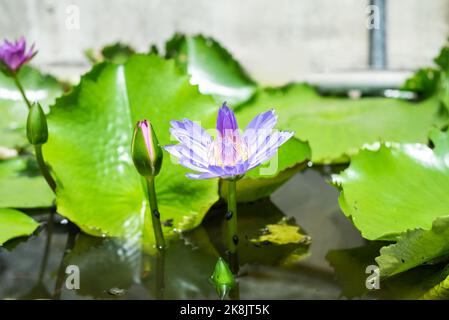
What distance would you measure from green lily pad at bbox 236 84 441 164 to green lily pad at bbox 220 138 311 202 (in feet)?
0.97

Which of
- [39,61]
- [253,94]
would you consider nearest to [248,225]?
[253,94]

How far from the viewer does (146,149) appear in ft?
3.12

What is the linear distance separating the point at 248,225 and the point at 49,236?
438 mm

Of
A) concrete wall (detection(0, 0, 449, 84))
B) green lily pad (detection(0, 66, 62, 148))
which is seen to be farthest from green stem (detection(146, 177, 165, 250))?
concrete wall (detection(0, 0, 449, 84))

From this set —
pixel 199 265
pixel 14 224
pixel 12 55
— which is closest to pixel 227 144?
pixel 199 265

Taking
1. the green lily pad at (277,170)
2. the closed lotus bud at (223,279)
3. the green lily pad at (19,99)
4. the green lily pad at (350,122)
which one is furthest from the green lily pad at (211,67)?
the closed lotus bud at (223,279)

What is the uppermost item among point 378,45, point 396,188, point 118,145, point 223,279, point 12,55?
point 378,45

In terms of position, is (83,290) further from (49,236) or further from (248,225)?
(248,225)

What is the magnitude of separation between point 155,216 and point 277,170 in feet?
0.99

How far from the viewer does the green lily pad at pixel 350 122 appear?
1605 millimetres

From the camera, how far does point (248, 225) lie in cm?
130

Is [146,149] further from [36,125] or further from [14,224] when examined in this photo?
[14,224]

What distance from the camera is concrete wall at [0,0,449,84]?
102 inches

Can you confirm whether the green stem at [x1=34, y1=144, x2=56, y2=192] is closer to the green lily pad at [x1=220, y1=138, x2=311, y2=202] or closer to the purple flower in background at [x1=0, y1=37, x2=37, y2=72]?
the purple flower in background at [x1=0, y1=37, x2=37, y2=72]
